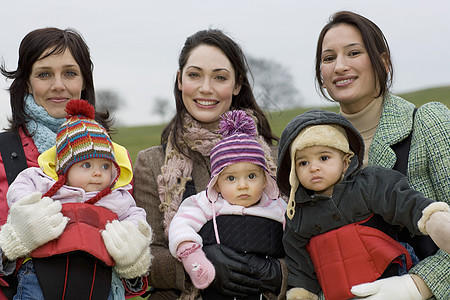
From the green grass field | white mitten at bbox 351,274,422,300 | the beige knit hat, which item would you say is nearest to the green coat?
A: white mitten at bbox 351,274,422,300

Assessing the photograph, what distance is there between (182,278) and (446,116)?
2076 mm

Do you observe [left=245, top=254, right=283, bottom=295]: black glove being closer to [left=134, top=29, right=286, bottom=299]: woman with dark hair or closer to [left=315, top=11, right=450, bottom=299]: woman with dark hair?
[left=134, top=29, right=286, bottom=299]: woman with dark hair

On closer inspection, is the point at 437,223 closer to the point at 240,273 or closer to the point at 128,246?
the point at 240,273

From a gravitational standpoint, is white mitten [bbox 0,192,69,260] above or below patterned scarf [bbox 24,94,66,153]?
below

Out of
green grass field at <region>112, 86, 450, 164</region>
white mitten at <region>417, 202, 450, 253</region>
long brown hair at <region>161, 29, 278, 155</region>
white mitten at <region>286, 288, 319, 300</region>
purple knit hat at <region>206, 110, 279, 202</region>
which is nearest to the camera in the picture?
white mitten at <region>417, 202, 450, 253</region>

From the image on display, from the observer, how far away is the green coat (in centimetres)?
324

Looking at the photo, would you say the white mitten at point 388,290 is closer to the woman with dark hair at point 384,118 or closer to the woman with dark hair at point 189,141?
the woman with dark hair at point 384,118

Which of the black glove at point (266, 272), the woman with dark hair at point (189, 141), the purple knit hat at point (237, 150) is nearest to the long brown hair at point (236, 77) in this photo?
the woman with dark hair at point (189, 141)

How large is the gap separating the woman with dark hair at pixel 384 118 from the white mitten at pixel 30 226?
1845mm

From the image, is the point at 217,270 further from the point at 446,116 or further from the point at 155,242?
the point at 446,116

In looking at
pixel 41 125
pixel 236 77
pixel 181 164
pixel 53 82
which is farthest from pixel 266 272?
pixel 53 82

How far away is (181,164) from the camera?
4066 millimetres

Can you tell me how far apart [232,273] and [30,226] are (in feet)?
4.22

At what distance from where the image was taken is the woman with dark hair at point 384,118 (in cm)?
324
